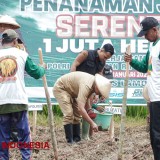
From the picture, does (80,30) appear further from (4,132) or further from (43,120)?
(4,132)

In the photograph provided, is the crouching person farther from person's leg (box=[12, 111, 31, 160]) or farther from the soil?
person's leg (box=[12, 111, 31, 160])

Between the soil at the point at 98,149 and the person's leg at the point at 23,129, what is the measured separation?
109cm

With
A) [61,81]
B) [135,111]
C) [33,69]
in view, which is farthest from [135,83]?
[33,69]

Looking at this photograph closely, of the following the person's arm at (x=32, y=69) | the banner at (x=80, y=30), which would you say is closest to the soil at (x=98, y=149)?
the banner at (x=80, y=30)

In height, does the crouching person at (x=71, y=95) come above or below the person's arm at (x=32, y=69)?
below

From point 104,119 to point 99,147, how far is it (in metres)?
1.07

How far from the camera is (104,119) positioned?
34.5ft

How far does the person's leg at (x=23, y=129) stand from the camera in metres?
7.49

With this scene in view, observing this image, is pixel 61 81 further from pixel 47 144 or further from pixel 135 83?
pixel 135 83

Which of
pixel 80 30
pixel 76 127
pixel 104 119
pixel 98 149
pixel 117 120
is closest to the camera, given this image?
pixel 98 149

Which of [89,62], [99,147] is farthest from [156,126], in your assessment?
[89,62]

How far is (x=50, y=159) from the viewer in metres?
8.56

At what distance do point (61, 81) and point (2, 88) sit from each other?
8.53 feet

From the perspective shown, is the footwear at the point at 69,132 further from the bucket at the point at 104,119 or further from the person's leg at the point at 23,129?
the person's leg at the point at 23,129
